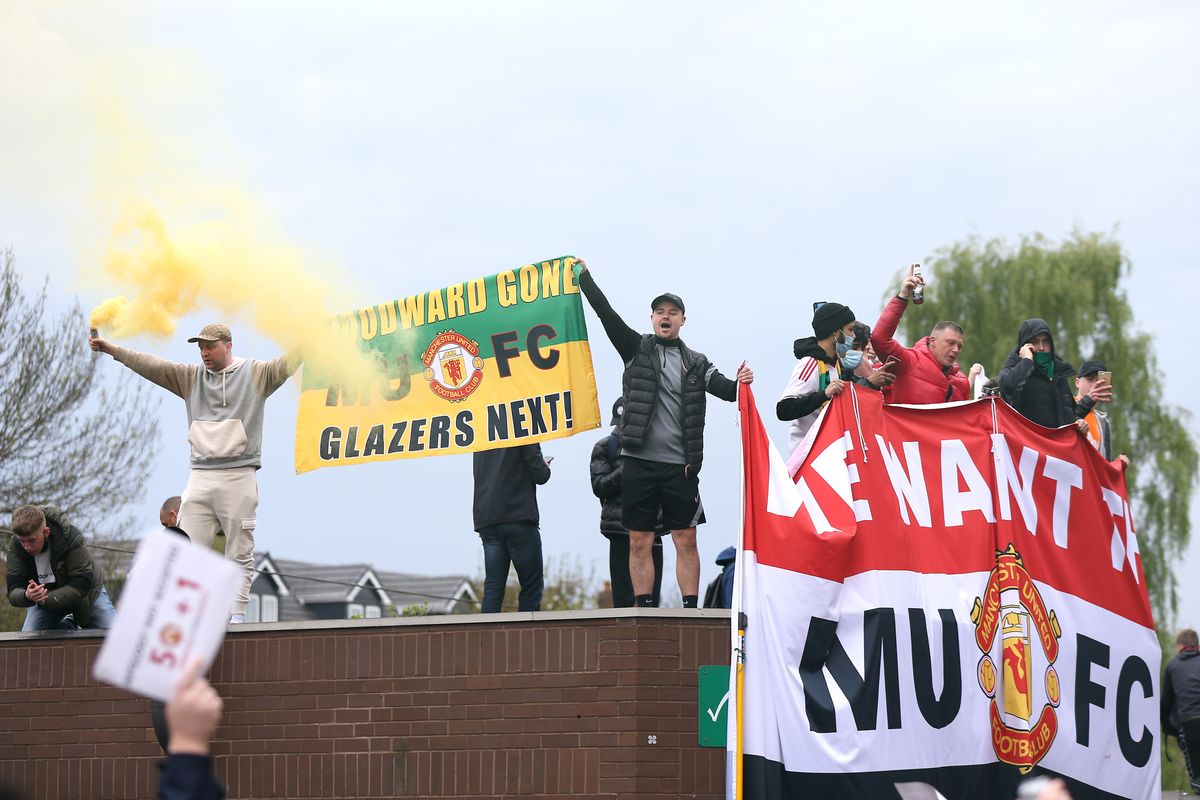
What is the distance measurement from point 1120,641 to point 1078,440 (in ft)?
4.15

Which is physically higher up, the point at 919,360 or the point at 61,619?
the point at 919,360

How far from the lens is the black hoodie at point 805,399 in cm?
981

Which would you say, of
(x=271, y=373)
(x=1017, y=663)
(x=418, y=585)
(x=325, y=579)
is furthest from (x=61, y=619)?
(x=418, y=585)

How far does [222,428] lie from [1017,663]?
5.05 metres

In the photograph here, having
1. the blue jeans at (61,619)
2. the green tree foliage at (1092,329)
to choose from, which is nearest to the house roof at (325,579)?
the green tree foliage at (1092,329)

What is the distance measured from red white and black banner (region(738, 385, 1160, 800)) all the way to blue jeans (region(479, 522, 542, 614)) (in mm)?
1704

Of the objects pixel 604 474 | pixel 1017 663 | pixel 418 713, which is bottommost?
pixel 418 713

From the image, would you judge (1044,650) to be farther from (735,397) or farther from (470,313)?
(470,313)

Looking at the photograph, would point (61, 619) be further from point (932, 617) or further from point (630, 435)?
point (932, 617)

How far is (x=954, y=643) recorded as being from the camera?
9.45 metres

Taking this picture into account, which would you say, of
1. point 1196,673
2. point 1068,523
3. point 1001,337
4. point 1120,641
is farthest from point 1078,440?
point 1001,337

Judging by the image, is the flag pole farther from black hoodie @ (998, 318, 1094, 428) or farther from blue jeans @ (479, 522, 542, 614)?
black hoodie @ (998, 318, 1094, 428)

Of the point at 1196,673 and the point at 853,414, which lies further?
the point at 1196,673

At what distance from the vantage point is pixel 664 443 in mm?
9938
